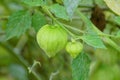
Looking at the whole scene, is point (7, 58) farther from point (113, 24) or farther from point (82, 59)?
point (82, 59)

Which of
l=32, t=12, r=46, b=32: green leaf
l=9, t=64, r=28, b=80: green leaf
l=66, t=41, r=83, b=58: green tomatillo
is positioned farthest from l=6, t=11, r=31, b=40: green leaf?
l=9, t=64, r=28, b=80: green leaf

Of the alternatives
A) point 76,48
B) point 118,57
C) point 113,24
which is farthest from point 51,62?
point 76,48

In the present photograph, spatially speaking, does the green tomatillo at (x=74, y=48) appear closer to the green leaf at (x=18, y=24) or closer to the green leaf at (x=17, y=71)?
the green leaf at (x=18, y=24)

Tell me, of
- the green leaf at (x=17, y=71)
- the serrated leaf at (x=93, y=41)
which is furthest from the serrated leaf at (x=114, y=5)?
the green leaf at (x=17, y=71)

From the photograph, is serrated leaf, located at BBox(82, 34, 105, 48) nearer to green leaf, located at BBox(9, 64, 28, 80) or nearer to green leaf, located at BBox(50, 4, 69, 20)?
green leaf, located at BBox(50, 4, 69, 20)

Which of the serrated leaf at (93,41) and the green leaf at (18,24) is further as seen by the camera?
the green leaf at (18,24)
